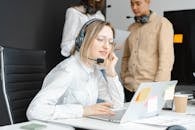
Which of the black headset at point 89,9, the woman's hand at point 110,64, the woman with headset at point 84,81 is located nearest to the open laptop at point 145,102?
the woman with headset at point 84,81

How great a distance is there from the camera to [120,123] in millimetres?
1497

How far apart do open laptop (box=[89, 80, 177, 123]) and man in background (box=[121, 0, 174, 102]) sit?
85cm

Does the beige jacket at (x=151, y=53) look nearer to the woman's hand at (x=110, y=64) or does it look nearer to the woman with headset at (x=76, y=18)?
the woman with headset at (x=76, y=18)

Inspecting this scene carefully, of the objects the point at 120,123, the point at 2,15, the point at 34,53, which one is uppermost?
the point at 2,15

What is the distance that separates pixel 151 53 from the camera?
8.96 feet

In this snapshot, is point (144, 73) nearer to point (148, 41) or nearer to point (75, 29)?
point (148, 41)

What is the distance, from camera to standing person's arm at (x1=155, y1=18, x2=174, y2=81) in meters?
2.63

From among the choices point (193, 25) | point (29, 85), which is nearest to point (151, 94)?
point (29, 85)

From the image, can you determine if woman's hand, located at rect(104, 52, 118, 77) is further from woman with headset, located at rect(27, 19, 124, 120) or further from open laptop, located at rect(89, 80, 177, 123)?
open laptop, located at rect(89, 80, 177, 123)

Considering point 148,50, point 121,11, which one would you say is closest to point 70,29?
point 148,50

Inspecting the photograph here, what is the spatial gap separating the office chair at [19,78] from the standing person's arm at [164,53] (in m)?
0.95

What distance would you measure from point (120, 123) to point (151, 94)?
0.77 feet

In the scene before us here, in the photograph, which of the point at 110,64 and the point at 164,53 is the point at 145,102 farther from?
the point at 164,53

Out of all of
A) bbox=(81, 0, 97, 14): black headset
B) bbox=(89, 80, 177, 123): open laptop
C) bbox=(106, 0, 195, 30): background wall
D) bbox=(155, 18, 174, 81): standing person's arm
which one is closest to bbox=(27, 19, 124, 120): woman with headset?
bbox=(89, 80, 177, 123): open laptop
